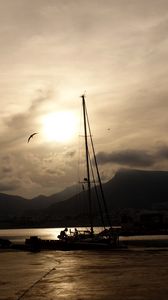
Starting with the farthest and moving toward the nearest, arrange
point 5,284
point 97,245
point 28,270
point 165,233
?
point 165,233
point 97,245
point 28,270
point 5,284

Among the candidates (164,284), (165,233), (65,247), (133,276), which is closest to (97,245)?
(65,247)

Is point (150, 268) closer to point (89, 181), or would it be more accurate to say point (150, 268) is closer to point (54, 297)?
point (54, 297)

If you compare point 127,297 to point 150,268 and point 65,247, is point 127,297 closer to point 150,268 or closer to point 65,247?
point 150,268

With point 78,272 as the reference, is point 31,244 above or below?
above

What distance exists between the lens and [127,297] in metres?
20.3

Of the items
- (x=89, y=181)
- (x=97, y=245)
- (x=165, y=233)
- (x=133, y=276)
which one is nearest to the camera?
(x=133, y=276)

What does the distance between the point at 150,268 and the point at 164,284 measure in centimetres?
865

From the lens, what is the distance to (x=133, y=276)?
27.6 meters

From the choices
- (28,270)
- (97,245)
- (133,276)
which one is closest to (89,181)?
(97,245)

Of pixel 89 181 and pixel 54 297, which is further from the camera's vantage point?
pixel 89 181

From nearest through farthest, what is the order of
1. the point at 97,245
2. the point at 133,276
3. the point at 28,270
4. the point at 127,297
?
the point at 127,297 < the point at 133,276 < the point at 28,270 < the point at 97,245

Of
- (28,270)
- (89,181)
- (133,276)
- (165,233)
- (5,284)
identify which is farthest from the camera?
(165,233)

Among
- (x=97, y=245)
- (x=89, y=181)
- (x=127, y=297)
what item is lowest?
(x=127, y=297)

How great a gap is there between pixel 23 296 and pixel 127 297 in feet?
14.2
